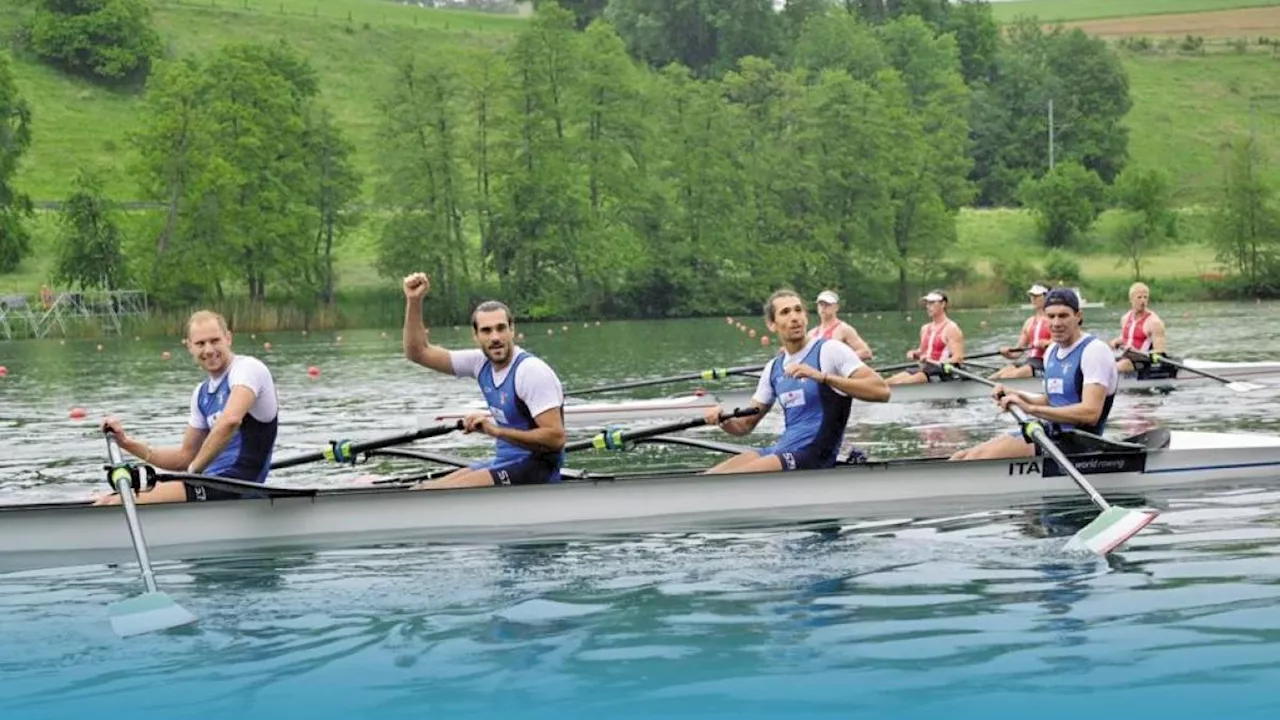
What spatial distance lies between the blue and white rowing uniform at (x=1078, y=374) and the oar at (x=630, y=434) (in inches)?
86.1

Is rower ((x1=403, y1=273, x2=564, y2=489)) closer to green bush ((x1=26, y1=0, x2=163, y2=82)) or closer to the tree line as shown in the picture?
the tree line

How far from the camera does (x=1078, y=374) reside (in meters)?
12.5

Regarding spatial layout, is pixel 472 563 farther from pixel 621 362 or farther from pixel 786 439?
pixel 621 362

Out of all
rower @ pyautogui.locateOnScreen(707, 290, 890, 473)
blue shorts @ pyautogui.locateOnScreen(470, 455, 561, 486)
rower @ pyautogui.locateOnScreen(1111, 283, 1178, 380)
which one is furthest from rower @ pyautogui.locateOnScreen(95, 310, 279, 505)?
rower @ pyautogui.locateOnScreen(1111, 283, 1178, 380)

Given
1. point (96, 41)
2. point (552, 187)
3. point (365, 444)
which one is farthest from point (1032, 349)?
point (96, 41)

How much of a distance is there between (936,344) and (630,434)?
10000 mm

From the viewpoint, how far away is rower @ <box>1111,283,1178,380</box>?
21750mm

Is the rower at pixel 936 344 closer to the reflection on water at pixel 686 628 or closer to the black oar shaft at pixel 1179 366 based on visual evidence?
the black oar shaft at pixel 1179 366

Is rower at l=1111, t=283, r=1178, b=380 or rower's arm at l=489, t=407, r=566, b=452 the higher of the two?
rower's arm at l=489, t=407, r=566, b=452

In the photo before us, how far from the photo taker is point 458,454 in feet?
57.4

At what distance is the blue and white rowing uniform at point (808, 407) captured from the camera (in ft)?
38.7

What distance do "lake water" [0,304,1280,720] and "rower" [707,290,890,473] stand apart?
71 cm

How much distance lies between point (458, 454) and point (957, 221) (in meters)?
67.5

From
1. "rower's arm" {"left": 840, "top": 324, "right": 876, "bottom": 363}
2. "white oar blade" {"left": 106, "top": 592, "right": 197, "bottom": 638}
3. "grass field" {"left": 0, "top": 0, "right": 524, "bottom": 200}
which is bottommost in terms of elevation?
"white oar blade" {"left": 106, "top": 592, "right": 197, "bottom": 638}
